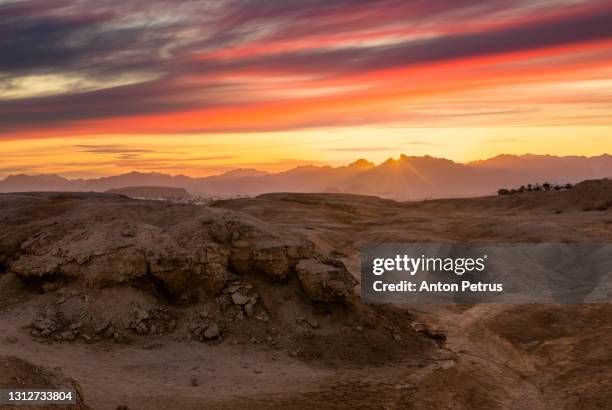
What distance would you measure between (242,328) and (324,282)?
2.65 metres

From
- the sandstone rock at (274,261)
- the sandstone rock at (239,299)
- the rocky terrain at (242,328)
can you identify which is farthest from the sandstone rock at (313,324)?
the sandstone rock at (239,299)

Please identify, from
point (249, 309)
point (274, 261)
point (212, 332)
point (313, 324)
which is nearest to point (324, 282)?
point (313, 324)

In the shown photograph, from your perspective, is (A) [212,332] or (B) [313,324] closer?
(A) [212,332]

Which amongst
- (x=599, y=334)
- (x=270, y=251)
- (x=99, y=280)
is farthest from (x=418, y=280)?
(x=99, y=280)

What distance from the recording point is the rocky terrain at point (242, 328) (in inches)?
546

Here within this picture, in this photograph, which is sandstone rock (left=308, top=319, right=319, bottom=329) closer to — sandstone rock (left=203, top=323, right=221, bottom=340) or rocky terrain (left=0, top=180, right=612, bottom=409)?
rocky terrain (left=0, top=180, right=612, bottom=409)

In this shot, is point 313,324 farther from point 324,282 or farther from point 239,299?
point 239,299

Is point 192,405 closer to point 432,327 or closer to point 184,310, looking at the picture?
point 184,310

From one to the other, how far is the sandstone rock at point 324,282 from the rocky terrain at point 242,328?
0.14ft

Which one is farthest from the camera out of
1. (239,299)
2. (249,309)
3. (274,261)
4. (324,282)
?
(274,261)

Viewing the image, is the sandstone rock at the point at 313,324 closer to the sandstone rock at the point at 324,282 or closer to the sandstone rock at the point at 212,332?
the sandstone rock at the point at 324,282

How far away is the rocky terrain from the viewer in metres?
13.9

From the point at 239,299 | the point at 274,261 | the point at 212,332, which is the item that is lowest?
the point at 212,332

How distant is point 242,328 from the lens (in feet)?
54.0
